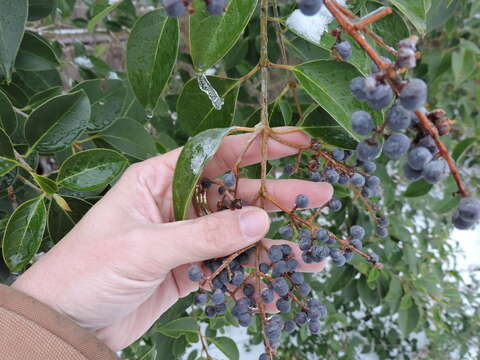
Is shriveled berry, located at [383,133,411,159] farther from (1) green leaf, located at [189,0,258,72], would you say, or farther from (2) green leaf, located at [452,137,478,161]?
(2) green leaf, located at [452,137,478,161]

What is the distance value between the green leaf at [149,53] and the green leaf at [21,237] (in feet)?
0.96

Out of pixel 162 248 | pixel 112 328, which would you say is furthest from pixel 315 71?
pixel 112 328

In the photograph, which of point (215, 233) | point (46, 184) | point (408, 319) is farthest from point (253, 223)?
point (408, 319)

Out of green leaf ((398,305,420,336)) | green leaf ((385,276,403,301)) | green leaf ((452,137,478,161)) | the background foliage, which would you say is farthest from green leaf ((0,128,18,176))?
green leaf ((398,305,420,336))

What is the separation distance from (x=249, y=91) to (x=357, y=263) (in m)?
0.73

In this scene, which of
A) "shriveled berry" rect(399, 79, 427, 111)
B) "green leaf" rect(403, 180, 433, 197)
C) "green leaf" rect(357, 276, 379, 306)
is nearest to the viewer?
"shriveled berry" rect(399, 79, 427, 111)

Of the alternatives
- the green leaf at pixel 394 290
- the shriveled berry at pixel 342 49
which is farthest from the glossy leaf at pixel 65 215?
the green leaf at pixel 394 290

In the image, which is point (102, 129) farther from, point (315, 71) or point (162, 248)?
point (315, 71)

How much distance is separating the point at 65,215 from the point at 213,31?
0.49m

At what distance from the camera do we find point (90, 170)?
0.79 m

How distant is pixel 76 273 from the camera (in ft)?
2.51

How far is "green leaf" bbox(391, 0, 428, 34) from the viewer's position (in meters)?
0.50

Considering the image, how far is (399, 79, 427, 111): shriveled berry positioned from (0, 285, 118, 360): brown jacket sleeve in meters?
0.71

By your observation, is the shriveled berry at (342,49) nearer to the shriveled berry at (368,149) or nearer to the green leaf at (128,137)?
the shriveled berry at (368,149)
